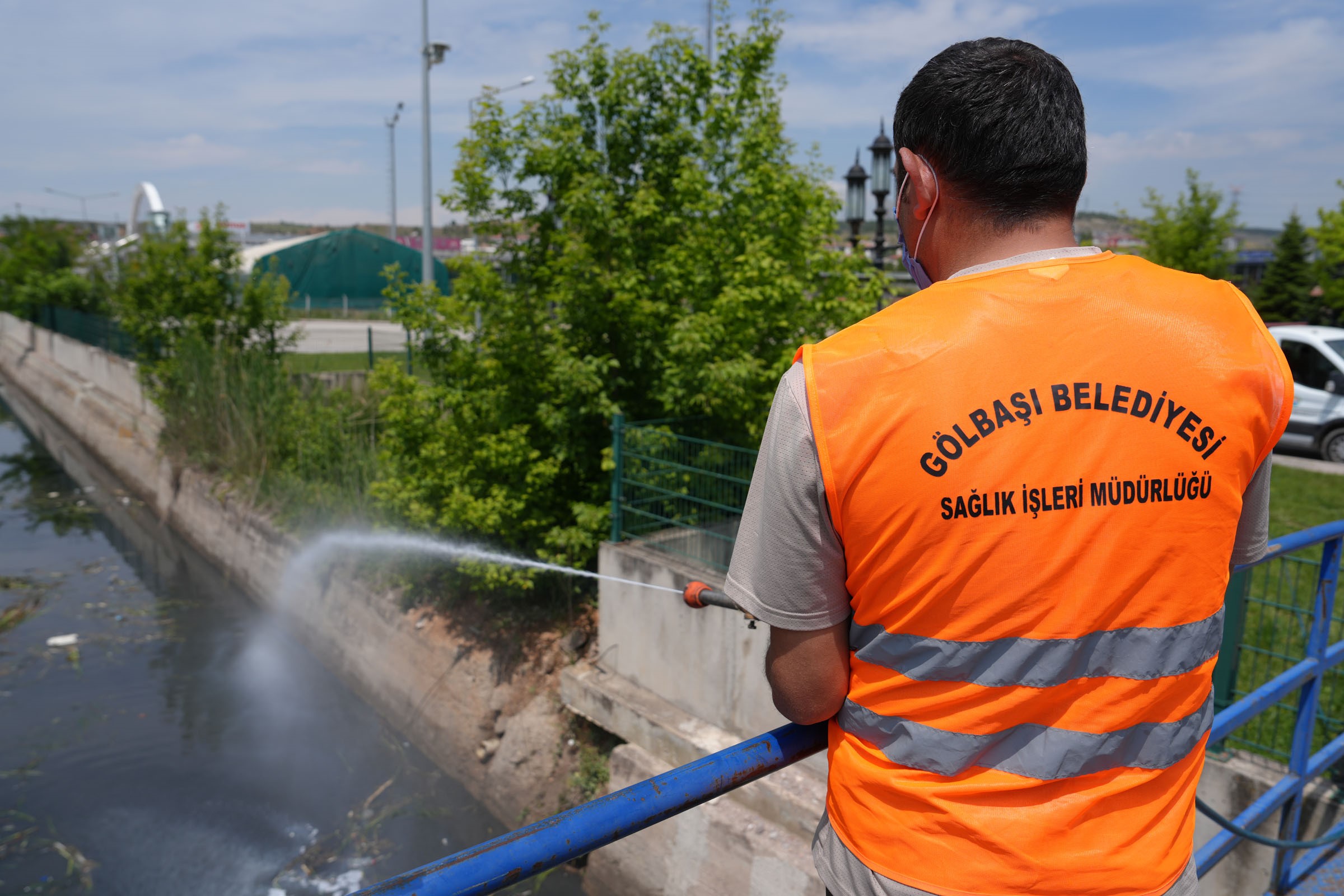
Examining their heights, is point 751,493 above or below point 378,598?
above

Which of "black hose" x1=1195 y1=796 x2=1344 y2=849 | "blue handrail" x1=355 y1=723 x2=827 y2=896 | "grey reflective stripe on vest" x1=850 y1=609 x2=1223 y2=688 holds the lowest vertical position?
"black hose" x1=1195 y1=796 x2=1344 y2=849

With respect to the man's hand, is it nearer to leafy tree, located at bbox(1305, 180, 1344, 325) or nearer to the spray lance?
the spray lance

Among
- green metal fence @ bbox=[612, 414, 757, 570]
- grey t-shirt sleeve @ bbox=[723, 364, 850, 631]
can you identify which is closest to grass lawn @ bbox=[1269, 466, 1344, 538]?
green metal fence @ bbox=[612, 414, 757, 570]

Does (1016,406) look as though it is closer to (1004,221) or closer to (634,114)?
(1004,221)

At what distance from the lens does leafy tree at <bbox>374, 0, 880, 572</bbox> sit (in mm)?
6129

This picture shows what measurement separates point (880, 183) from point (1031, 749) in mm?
10538

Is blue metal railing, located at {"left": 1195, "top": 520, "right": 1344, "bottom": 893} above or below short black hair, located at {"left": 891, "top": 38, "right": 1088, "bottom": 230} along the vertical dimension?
below

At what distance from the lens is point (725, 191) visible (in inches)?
257

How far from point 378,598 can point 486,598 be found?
4.85 feet

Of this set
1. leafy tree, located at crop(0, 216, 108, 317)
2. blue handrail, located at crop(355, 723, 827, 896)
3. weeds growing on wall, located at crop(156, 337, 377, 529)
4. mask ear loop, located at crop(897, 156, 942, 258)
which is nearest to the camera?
blue handrail, located at crop(355, 723, 827, 896)

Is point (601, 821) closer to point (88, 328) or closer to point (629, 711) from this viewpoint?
point (629, 711)

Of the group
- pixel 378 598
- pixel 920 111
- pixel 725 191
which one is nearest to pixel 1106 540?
pixel 920 111

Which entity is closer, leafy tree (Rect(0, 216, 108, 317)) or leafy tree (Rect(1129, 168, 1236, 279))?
leafy tree (Rect(1129, 168, 1236, 279))

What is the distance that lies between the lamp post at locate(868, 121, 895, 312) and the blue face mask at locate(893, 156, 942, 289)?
9269 millimetres
